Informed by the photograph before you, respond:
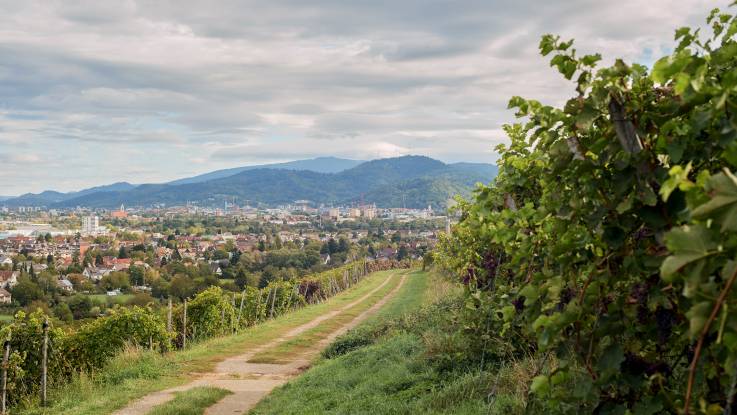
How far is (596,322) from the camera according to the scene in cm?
249

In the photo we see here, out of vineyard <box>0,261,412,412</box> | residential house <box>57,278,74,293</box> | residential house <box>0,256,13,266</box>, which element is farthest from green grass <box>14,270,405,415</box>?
residential house <box>0,256,13,266</box>

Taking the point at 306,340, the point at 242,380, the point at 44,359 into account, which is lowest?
the point at 306,340

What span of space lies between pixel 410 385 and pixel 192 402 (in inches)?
155

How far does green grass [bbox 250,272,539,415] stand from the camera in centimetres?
633

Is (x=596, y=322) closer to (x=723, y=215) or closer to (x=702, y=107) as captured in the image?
(x=702, y=107)

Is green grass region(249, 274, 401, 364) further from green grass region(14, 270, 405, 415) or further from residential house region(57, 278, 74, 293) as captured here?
residential house region(57, 278, 74, 293)

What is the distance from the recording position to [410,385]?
846 centimetres

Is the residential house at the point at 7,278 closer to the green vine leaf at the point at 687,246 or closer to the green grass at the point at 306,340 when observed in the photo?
the green grass at the point at 306,340

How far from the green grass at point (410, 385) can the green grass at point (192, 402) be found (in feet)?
2.84

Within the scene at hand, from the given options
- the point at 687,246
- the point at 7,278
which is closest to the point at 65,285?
the point at 7,278

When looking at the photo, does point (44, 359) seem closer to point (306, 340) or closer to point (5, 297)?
point (306, 340)

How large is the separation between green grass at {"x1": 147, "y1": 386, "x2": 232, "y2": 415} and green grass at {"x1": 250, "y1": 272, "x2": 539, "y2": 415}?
0.86 metres

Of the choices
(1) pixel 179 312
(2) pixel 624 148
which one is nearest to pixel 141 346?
(1) pixel 179 312

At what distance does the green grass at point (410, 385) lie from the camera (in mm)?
6332
